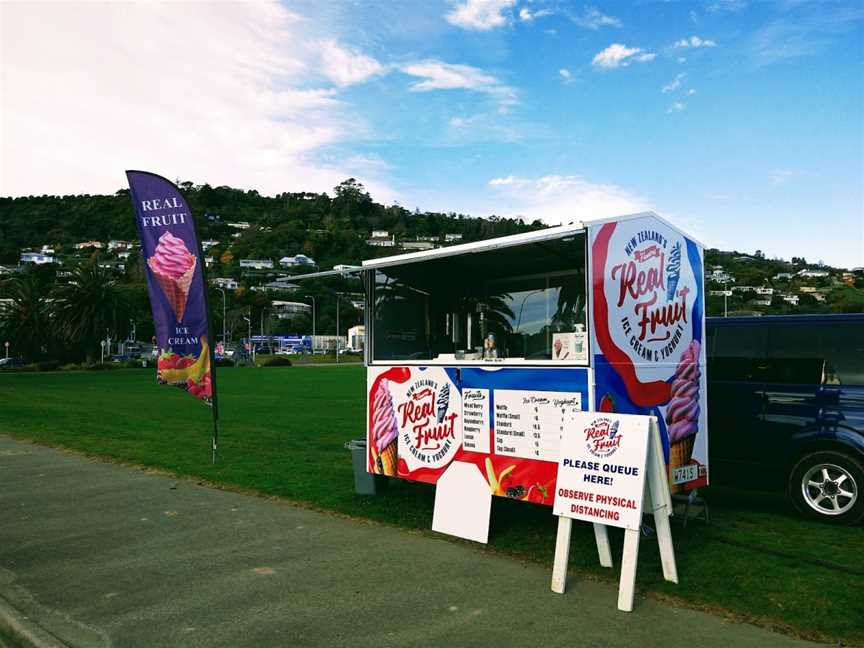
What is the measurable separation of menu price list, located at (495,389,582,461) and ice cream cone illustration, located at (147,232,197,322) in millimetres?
5481

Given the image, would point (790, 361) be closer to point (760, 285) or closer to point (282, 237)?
point (760, 285)

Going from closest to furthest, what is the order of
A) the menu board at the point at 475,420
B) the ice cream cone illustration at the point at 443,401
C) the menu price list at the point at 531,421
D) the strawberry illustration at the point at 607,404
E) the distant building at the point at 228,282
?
the strawberry illustration at the point at 607,404
the menu price list at the point at 531,421
the menu board at the point at 475,420
the ice cream cone illustration at the point at 443,401
the distant building at the point at 228,282

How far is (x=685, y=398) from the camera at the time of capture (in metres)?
6.75

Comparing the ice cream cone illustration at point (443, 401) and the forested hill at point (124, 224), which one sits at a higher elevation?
the forested hill at point (124, 224)

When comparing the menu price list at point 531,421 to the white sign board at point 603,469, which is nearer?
the white sign board at point 603,469

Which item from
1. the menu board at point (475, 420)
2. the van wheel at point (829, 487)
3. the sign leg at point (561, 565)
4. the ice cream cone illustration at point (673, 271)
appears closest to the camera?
the sign leg at point (561, 565)

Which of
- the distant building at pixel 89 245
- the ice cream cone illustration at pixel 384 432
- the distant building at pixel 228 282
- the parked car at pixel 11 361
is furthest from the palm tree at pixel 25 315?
the distant building at pixel 89 245

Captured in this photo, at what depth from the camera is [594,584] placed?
521cm

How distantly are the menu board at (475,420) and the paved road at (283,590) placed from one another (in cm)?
92

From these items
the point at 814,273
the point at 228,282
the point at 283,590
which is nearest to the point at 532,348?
the point at 283,590

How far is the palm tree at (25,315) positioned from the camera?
69.3 m

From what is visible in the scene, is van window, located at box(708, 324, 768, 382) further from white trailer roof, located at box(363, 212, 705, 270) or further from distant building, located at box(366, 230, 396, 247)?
distant building, located at box(366, 230, 396, 247)

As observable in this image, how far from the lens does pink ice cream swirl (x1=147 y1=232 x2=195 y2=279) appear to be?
9938mm

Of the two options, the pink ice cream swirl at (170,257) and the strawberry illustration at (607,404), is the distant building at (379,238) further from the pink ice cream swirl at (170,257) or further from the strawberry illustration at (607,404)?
the strawberry illustration at (607,404)
